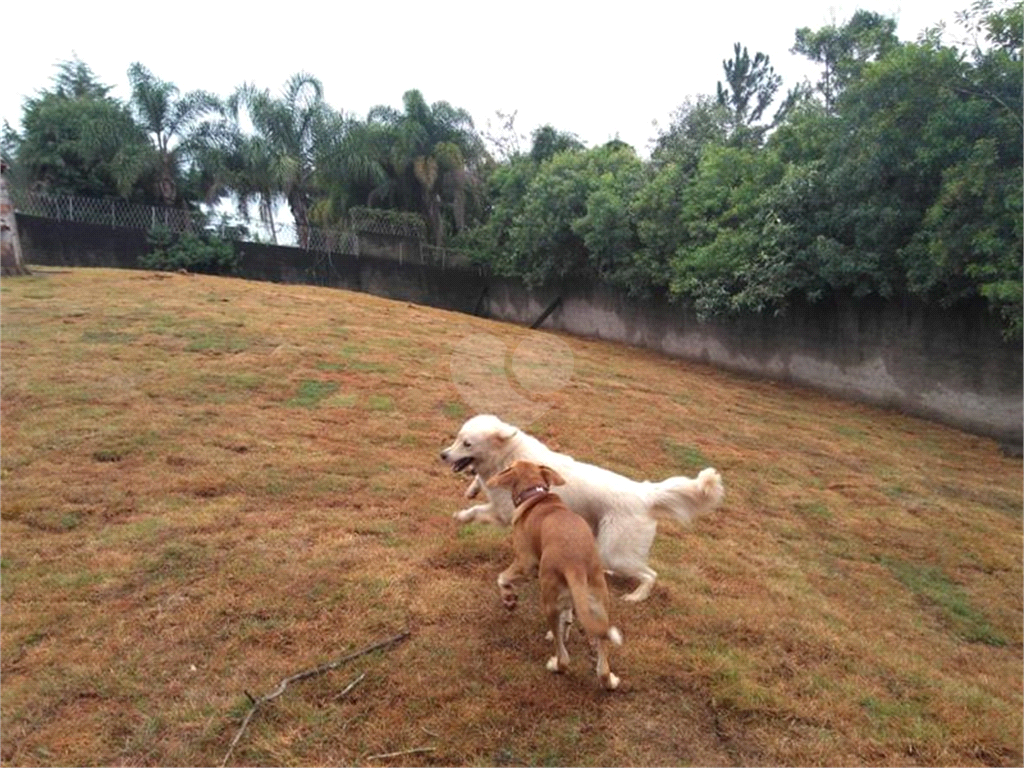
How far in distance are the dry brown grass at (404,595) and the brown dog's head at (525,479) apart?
0.71 metres

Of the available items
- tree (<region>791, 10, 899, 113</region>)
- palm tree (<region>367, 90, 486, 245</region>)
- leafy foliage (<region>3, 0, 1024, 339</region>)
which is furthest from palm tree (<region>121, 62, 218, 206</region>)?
tree (<region>791, 10, 899, 113</region>)

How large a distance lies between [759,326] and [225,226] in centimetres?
1567

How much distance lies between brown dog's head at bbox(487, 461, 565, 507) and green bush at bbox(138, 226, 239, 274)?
16.6 meters

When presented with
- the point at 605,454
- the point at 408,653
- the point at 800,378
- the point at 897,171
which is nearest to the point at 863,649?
the point at 408,653

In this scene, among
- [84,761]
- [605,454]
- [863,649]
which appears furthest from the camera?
[605,454]

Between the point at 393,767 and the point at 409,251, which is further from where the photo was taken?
the point at 409,251

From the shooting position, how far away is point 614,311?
61.4 feet

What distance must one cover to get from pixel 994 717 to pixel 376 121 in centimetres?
2263

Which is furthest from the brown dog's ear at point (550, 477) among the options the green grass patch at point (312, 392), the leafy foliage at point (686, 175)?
the leafy foliage at point (686, 175)

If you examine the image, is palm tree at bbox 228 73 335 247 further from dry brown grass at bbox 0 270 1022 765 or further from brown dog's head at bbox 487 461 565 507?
brown dog's head at bbox 487 461 565 507

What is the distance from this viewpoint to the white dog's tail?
3473mm

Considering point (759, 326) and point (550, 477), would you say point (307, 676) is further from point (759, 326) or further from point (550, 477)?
point (759, 326)

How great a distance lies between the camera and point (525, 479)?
3152mm

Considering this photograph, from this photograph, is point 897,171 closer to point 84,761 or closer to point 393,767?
point 393,767
